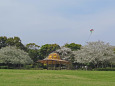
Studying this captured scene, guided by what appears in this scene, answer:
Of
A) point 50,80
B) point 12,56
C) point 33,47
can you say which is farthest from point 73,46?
point 50,80

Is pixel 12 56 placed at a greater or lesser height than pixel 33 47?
lesser

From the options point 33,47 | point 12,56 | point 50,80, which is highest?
Result: point 33,47

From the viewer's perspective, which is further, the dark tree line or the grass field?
the dark tree line

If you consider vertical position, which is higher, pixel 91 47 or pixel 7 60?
pixel 91 47

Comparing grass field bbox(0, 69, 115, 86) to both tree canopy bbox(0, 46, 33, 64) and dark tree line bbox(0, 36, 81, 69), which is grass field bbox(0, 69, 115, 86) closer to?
tree canopy bbox(0, 46, 33, 64)

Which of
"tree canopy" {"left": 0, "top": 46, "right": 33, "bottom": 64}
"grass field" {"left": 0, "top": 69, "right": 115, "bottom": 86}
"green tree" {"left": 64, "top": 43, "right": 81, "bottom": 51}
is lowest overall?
"grass field" {"left": 0, "top": 69, "right": 115, "bottom": 86}

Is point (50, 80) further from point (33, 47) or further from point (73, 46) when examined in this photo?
point (33, 47)

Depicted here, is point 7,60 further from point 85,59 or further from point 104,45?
point 104,45

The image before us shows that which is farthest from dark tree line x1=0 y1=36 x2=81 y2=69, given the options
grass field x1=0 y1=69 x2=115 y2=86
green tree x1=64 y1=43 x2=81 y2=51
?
grass field x1=0 y1=69 x2=115 y2=86

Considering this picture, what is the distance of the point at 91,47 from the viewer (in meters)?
51.7

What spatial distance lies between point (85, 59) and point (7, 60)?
66.5ft

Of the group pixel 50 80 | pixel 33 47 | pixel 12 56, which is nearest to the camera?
pixel 50 80

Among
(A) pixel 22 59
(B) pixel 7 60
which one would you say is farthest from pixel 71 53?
(B) pixel 7 60

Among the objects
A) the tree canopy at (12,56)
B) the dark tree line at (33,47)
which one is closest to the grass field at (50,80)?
the tree canopy at (12,56)
